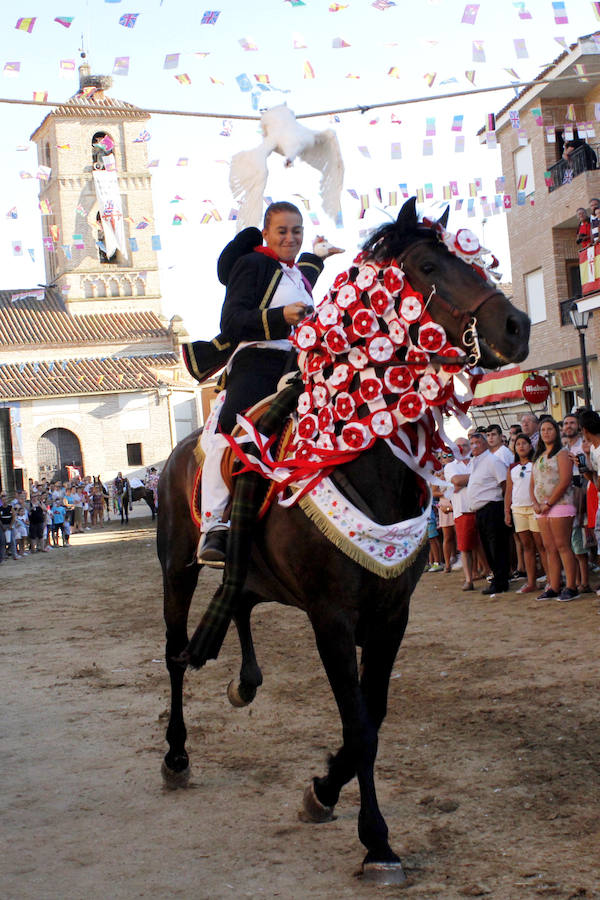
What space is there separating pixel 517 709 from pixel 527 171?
2470 centimetres

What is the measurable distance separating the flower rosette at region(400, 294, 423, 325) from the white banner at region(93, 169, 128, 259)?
184 ft

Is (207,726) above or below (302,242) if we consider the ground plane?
below

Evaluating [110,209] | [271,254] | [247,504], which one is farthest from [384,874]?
[110,209]

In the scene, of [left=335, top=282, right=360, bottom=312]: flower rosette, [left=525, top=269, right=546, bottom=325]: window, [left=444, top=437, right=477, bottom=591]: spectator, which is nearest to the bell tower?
[left=525, top=269, right=546, bottom=325]: window

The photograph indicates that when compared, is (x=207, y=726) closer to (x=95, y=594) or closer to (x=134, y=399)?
(x=95, y=594)

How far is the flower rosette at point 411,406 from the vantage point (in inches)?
150

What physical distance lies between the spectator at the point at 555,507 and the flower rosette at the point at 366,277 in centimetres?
685

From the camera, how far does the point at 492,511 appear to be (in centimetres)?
1174

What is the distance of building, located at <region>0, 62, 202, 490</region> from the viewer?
5234cm

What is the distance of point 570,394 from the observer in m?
26.5

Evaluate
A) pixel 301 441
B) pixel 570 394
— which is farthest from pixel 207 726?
pixel 570 394

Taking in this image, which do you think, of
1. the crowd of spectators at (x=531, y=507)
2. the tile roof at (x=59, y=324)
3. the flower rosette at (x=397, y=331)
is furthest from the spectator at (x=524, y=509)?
the tile roof at (x=59, y=324)

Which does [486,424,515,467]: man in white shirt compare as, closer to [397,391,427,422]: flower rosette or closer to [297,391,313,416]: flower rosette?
[297,391,313,416]: flower rosette

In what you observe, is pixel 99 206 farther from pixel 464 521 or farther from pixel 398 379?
pixel 398 379
